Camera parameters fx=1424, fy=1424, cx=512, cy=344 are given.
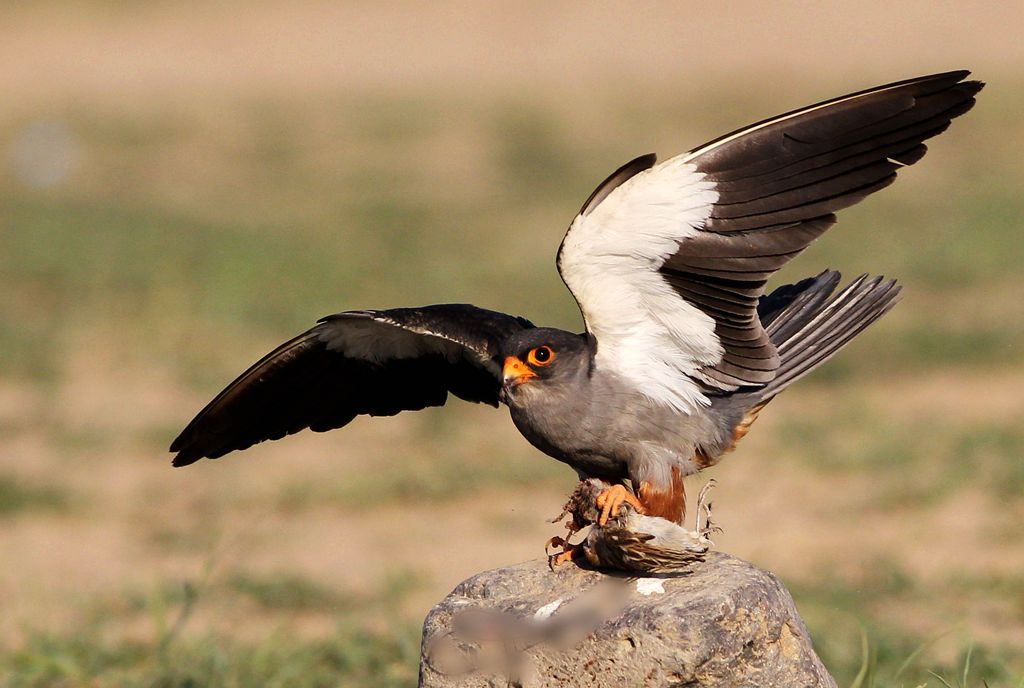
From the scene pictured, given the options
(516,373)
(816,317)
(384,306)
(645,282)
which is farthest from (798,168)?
(384,306)

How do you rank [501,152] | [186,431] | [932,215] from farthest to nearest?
[501,152] < [932,215] < [186,431]

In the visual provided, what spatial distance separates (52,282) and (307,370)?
28.6 ft

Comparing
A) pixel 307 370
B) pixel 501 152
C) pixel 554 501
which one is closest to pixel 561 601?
pixel 307 370

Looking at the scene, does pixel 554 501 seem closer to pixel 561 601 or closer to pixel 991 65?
pixel 561 601

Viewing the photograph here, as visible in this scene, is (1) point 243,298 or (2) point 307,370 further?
(1) point 243,298

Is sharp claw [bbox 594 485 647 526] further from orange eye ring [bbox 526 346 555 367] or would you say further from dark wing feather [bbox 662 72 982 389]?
dark wing feather [bbox 662 72 982 389]

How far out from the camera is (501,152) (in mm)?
19453

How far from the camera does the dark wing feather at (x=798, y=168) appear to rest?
14.6ft

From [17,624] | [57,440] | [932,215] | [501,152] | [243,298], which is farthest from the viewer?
[501,152]

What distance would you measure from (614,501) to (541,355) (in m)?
0.58

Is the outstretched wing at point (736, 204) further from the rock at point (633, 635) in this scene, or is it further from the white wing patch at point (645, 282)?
the rock at point (633, 635)

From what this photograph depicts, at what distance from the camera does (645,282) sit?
15.0 feet

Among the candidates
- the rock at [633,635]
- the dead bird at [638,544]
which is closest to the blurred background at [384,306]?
the rock at [633,635]

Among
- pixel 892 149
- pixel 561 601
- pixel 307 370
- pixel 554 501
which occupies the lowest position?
pixel 554 501
